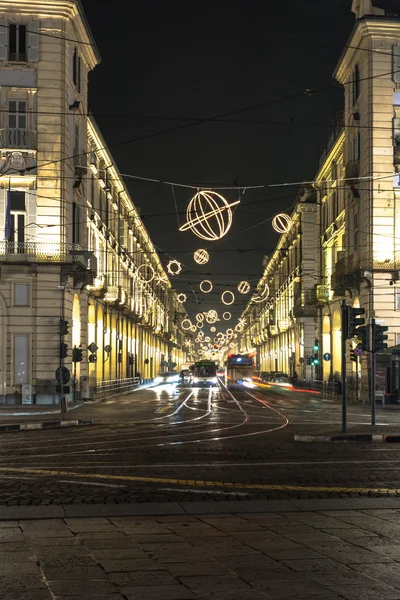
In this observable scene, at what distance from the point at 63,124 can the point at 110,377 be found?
87.3 feet

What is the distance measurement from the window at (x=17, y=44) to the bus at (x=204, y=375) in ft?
130

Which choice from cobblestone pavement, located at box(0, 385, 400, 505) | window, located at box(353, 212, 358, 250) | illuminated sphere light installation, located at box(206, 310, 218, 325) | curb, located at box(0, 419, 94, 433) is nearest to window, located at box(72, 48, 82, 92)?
window, located at box(353, 212, 358, 250)

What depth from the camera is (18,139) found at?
128ft

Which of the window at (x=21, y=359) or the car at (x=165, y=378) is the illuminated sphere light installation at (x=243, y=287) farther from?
the car at (x=165, y=378)

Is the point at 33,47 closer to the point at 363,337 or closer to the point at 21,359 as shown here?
the point at 21,359

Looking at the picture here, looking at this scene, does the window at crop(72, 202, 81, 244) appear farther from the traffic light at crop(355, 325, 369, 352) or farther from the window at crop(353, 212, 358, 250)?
the traffic light at crop(355, 325, 369, 352)

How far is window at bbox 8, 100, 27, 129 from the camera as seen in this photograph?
128 ft

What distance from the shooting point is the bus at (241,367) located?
281ft

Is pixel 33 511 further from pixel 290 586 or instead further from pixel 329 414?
pixel 329 414

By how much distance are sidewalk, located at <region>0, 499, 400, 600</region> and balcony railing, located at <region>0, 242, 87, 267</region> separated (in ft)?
98.7

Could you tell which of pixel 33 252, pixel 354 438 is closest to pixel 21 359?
pixel 33 252

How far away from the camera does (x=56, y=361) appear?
129 feet

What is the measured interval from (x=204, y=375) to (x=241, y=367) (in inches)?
516

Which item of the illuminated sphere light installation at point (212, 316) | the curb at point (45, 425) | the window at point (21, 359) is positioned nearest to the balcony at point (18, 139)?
the window at point (21, 359)
